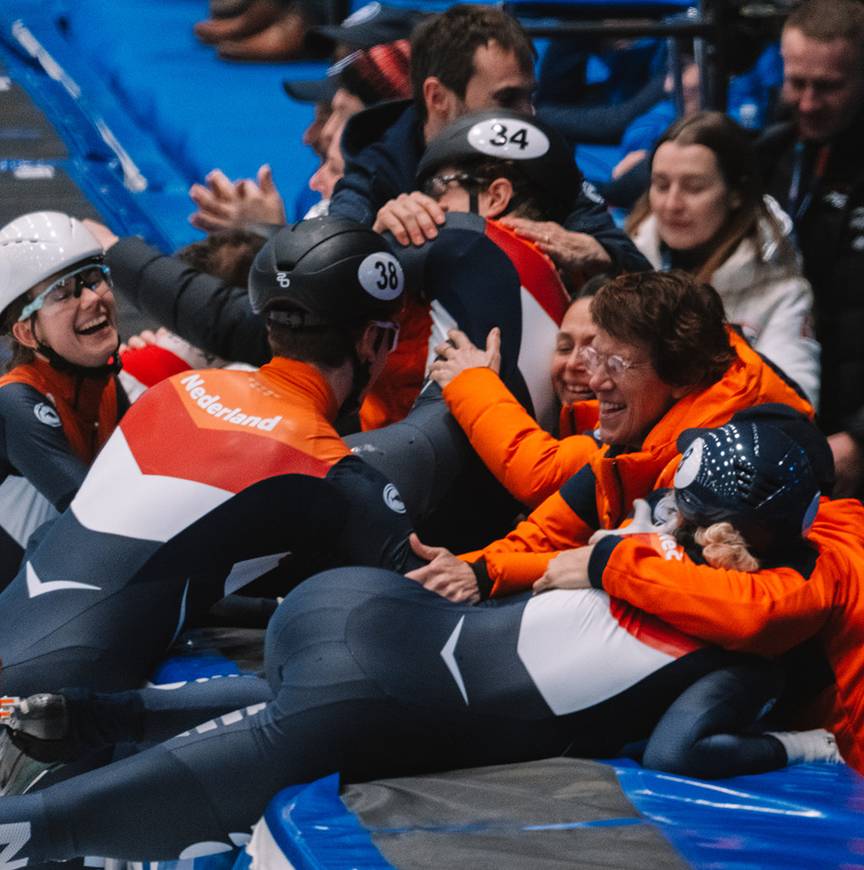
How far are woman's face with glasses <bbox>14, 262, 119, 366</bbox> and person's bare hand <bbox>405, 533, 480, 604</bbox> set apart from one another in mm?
1004

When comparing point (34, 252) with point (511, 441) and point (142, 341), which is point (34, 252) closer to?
point (511, 441)

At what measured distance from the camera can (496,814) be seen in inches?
103

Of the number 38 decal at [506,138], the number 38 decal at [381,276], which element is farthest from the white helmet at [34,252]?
the number 38 decal at [506,138]

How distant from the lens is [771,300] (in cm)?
443

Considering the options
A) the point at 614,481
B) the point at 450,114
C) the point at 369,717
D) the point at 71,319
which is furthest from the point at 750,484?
the point at 450,114

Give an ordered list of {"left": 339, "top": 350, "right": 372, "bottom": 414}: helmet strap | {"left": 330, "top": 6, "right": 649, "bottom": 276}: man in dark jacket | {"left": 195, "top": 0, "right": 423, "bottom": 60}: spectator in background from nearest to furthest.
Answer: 1. {"left": 339, "top": 350, "right": 372, "bottom": 414}: helmet strap
2. {"left": 330, "top": 6, "right": 649, "bottom": 276}: man in dark jacket
3. {"left": 195, "top": 0, "right": 423, "bottom": 60}: spectator in background

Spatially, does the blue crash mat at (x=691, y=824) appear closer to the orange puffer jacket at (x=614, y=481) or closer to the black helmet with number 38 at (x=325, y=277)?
the orange puffer jacket at (x=614, y=481)

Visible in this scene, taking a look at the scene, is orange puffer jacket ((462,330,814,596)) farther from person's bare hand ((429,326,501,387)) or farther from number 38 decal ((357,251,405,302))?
number 38 decal ((357,251,405,302))

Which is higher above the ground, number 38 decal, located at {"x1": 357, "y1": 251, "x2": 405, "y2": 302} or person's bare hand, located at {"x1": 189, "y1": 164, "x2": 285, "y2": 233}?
person's bare hand, located at {"x1": 189, "y1": 164, "x2": 285, "y2": 233}

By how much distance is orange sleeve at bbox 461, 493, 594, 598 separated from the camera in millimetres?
3359

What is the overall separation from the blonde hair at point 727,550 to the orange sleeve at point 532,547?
59cm

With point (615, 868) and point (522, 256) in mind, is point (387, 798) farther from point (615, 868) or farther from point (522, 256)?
point (522, 256)

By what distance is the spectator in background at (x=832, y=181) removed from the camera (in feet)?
15.1

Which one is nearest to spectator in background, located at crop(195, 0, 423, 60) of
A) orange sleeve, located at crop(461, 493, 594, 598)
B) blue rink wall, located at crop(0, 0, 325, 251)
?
blue rink wall, located at crop(0, 0, 325, 251)
